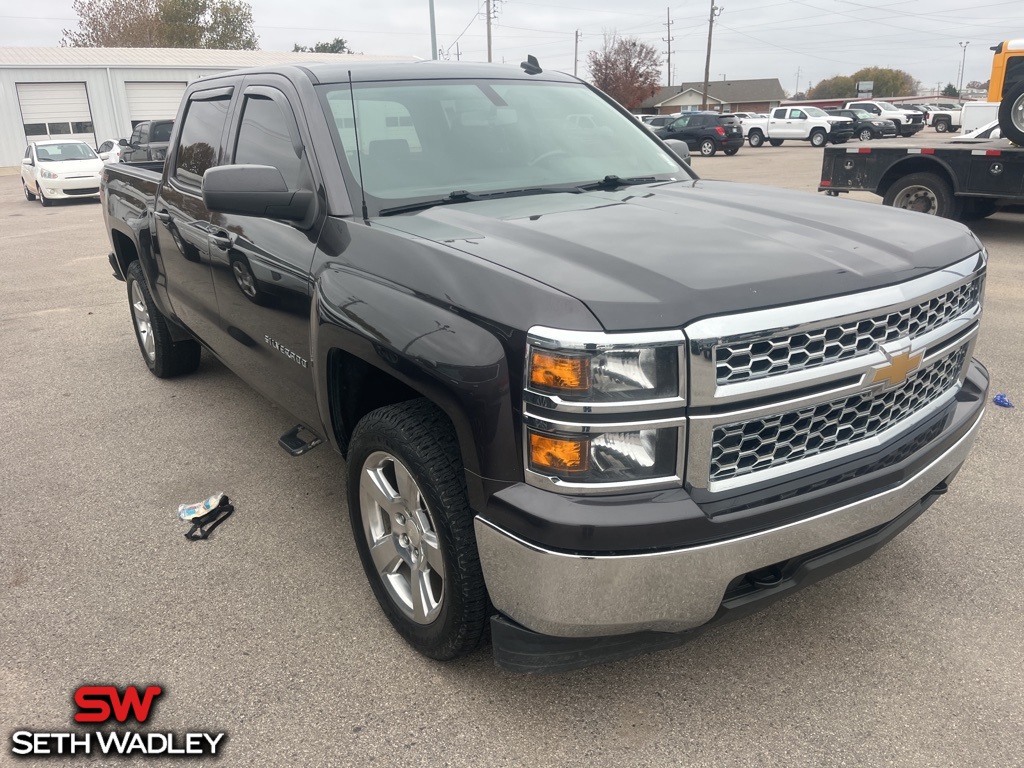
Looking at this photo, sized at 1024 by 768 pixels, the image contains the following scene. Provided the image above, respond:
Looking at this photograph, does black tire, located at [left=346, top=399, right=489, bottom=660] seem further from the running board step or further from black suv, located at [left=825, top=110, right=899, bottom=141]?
black suv, located at [left=825, top=110, right=899, bottom=141]

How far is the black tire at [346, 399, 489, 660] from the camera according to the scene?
2.25 metres

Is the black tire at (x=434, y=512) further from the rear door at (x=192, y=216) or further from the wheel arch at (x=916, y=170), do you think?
the wheel arch at (x=916, y=170)

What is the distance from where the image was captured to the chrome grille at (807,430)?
204 centimetres

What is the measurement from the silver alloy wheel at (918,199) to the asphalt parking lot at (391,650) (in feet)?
20.7

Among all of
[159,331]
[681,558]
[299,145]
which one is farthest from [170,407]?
[681,558]

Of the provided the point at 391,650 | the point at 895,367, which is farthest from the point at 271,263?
the point at 895,367

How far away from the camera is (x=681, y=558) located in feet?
6.47

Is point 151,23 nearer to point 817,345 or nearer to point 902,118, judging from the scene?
point 902,118

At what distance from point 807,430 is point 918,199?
9005mm

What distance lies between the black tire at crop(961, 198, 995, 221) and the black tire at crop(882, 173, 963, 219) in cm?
41

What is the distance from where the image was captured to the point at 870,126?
36.0 meters

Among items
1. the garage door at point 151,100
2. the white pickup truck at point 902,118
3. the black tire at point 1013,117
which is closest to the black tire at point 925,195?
the black tire at point 1013,117

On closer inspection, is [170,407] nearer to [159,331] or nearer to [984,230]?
[159,331]

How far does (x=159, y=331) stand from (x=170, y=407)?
57 centimetres
